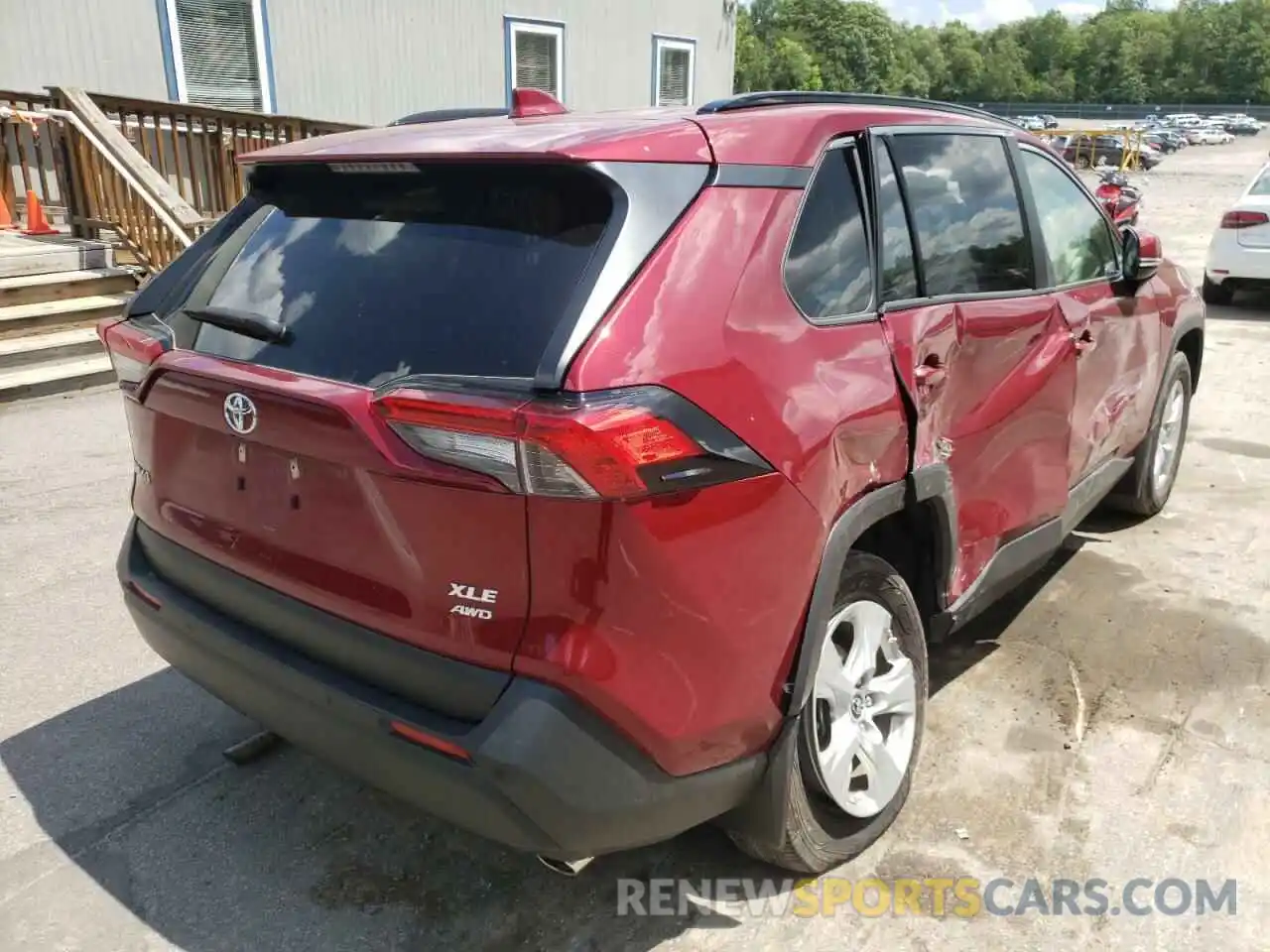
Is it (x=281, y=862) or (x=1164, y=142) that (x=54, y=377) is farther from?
(x=1164, y=142)

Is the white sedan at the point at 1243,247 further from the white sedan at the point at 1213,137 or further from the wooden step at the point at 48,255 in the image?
the white sedan at the point at 1213,137

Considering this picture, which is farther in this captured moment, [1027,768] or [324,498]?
[1027,768]

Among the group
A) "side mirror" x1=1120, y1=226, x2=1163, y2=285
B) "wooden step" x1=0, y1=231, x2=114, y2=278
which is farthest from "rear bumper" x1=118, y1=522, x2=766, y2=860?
"wooden step" x1=0, y1=231, x2=114, y2=278

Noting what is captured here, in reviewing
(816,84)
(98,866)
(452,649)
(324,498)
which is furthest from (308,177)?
(816,84)

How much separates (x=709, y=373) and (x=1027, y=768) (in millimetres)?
1867

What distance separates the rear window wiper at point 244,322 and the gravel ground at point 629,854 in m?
1.40

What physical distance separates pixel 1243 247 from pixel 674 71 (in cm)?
880

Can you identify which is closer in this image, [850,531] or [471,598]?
[471,598]

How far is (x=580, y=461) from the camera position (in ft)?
6.14

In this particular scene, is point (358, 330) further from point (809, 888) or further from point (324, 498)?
point (809, 888)

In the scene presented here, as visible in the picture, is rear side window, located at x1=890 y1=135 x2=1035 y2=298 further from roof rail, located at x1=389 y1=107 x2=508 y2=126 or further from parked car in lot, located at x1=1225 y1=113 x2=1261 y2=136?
parked car in lot, located at x1=1225 y1=113 x2=1261 y2=136

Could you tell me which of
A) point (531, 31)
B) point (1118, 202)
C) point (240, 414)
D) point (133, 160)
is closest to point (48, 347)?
point (133, 160)

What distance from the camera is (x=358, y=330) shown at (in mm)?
2234

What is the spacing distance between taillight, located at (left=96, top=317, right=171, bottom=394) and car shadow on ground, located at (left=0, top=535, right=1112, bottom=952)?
1.21 meters
